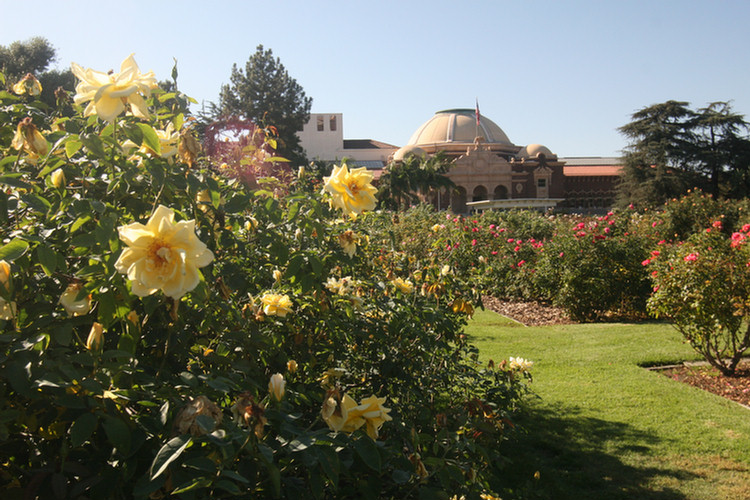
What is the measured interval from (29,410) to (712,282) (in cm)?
500

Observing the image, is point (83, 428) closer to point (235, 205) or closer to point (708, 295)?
point (235, 205)

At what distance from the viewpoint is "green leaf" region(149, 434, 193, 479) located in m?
0.87

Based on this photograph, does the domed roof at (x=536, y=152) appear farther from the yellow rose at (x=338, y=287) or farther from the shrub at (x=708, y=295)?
the yellow rose at (x=338, y=287)

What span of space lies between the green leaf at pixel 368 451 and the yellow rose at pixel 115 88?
0.82 meters

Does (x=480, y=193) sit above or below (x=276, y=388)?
above

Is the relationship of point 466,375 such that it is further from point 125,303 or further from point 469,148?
point 469,148

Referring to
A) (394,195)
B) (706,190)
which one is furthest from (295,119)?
(706,190)

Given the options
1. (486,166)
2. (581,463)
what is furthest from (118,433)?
(486,166)

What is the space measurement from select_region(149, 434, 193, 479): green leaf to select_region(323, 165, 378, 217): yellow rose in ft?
2.52

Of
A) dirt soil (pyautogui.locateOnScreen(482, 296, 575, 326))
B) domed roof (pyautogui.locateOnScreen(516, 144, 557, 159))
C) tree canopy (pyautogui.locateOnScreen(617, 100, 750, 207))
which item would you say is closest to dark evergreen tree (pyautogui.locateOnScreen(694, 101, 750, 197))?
tree canopy (pyautogui.locateOnScreen(617, 100, 750, 207))

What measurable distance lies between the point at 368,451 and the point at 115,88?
0.88 meters

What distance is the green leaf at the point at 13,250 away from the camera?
1.03 meters

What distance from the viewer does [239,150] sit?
7.57 feet

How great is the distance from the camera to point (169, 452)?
0.90 m
